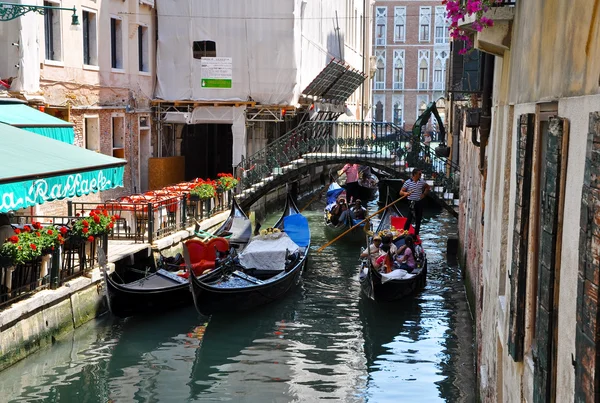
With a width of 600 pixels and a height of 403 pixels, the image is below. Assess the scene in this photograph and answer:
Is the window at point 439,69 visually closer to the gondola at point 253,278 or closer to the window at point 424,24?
the window at point 424,24

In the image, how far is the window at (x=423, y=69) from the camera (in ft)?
150

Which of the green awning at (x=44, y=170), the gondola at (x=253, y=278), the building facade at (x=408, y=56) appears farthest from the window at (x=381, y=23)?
the green awning at (x=44, y=170)

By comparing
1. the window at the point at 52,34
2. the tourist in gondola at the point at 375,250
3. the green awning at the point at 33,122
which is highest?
the window at the point at 52,34

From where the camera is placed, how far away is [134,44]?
16312 mm

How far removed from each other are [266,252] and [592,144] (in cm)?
919

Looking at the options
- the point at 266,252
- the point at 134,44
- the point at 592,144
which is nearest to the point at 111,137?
the point at 134,44

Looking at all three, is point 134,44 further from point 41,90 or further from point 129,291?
point 129,291

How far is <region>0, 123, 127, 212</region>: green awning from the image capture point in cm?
699

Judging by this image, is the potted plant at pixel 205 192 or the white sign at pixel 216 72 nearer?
the potted plant at pixel 205 192

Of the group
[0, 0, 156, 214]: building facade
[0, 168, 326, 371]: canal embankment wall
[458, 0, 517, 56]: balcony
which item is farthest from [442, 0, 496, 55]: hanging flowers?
[0, 0, 156, 214]: building facade

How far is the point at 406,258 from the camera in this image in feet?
Answer: 37.1

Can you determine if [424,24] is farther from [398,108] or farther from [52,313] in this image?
[52,313]

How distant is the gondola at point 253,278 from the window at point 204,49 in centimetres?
652

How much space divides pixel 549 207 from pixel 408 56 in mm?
43910
